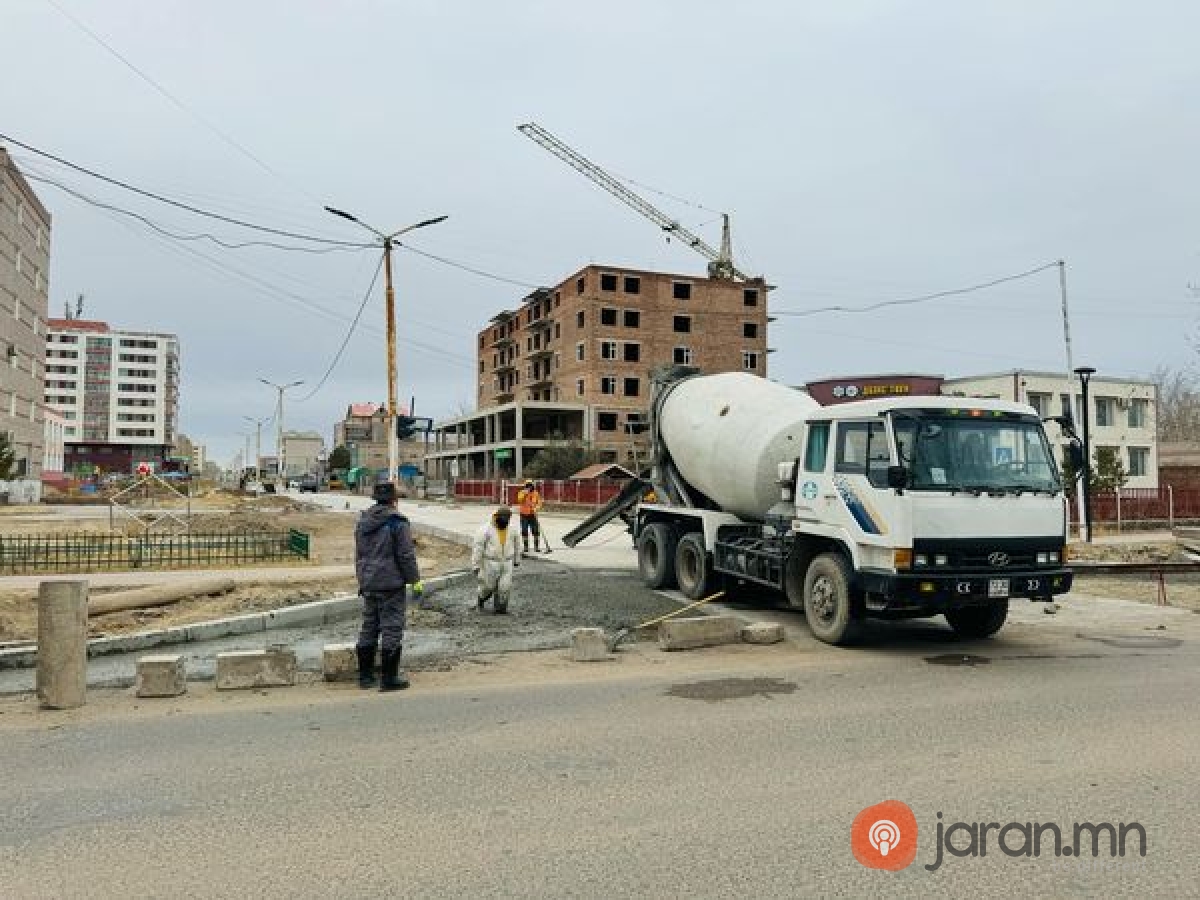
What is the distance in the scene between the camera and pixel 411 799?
4.66m

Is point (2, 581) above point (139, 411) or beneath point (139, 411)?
beneath

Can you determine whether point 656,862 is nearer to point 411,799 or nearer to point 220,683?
point 411,799

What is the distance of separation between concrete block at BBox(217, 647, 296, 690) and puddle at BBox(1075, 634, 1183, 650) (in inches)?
340

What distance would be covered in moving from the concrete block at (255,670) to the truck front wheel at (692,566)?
641 centimetres

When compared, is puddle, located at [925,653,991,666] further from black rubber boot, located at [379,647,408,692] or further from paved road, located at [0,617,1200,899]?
black rubber boot, located at [379,647,408,692]

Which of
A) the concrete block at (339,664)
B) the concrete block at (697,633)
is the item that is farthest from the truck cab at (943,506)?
the concrete block at (339,664)

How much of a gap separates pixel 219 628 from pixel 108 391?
487 feet

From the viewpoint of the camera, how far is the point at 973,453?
870cm

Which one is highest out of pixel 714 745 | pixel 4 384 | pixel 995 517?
pixel 4 384

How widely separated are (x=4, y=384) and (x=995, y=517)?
224 ft

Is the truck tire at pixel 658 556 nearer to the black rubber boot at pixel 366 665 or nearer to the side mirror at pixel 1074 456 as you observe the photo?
the side mirror at pixel 1074 456

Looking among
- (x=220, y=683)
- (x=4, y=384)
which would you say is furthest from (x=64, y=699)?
(x=4, y=384)

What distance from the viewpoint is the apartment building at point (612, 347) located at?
72.6 m

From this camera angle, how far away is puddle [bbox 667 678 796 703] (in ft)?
23.4
